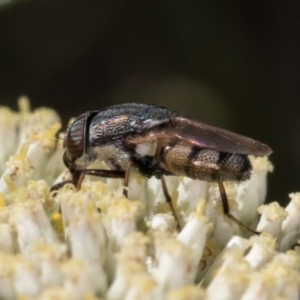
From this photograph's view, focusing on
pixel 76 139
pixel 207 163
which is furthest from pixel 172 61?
pixel 207 163

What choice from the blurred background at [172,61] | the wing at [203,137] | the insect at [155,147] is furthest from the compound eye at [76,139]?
the blurred background at [172,61]

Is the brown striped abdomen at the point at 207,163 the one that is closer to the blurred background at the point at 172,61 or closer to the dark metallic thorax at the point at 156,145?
the dark metallic thorax at the point at 156,145

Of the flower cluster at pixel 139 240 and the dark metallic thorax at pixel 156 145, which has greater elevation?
the dark metallic thorax at pixel 156 145

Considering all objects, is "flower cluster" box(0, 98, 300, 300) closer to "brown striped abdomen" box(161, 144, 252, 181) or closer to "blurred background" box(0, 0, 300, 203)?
"brown striped abdomen" box(161, 144, 252, 181)

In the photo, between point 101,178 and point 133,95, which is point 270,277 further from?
point 133,95

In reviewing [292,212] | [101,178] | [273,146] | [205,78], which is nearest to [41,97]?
[205,78]

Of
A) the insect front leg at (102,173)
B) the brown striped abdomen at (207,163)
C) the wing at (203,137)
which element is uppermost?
the wing at (203,137)
